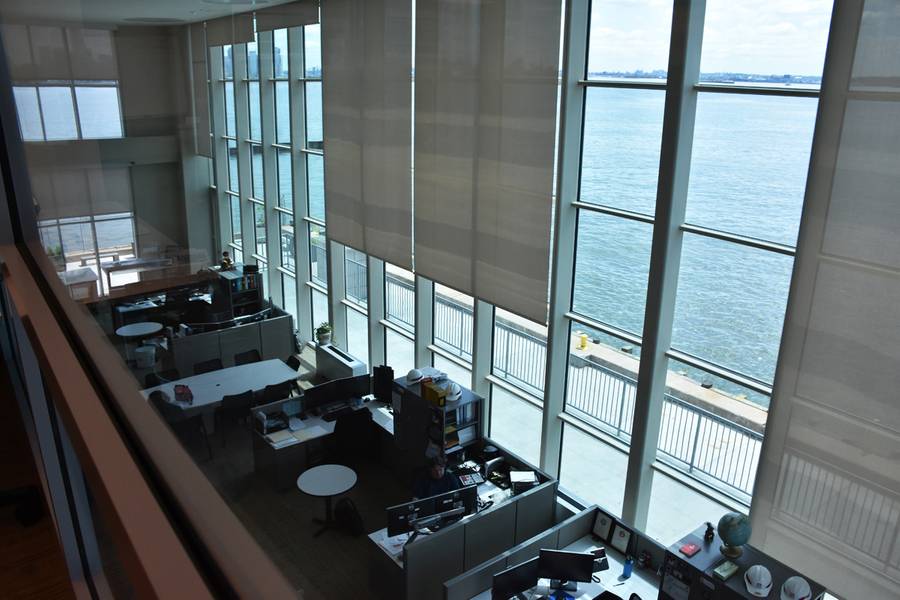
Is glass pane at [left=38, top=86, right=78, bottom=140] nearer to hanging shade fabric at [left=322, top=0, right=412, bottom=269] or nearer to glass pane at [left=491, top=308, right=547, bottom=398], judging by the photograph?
hanging shade fabric at [left=322, top=0, right=412, bottom=269]

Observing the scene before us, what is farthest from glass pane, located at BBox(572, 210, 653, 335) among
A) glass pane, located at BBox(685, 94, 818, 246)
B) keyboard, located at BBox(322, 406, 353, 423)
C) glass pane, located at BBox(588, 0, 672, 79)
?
keyboard, located at BBox(322, 406, 353, 423)

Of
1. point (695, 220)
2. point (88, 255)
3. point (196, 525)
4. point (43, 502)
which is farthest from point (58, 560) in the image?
point (695, 220)

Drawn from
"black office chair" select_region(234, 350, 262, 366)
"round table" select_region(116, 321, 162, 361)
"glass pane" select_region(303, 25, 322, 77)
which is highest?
"glass pane" select_region(303, 25, 322, 77)

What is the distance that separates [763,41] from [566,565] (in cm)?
428

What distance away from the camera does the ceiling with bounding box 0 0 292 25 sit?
102 centimetres

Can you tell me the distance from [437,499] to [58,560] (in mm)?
3645

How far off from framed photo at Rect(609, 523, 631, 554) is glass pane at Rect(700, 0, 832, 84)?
3.88m

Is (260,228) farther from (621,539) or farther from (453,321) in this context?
(453,321)

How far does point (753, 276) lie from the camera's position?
18.4ft

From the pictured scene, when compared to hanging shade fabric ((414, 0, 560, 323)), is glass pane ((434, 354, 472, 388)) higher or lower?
lower

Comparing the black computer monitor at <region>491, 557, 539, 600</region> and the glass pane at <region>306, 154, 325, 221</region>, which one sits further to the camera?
the glass pane at <region>306, 154, 325, 221</region>

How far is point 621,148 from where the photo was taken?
6074 mm

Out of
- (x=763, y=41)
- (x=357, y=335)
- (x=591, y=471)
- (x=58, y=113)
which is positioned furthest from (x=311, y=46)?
(x=357, y=335)

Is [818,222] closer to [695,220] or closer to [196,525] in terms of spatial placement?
[695,220]
